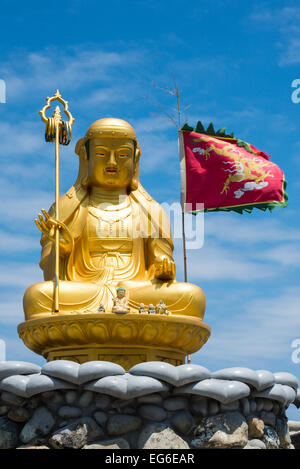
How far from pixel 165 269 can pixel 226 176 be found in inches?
96.2

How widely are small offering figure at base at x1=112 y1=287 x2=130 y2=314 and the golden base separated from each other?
9 cm

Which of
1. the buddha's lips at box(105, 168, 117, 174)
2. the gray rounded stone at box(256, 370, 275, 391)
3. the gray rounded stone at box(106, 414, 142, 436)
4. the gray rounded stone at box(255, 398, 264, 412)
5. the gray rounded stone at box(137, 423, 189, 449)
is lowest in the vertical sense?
the gray rounded stone at box(137, 423, 189, 449)

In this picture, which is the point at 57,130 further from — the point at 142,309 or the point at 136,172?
the point at 142,309

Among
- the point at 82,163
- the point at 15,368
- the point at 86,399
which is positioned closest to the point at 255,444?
the point at 86,399

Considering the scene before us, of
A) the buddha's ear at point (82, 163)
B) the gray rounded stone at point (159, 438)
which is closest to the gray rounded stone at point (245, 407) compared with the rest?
the gray rounded stone at point (159, 438)

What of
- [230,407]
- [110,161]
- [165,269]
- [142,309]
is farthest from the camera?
[110,161]

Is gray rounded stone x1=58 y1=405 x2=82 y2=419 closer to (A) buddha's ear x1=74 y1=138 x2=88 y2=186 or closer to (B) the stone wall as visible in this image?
(B) the stone wall

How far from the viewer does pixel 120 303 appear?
9.24 m

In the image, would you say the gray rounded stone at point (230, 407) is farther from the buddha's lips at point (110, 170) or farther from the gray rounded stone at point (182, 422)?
the buddha's lips at point (110, 170)

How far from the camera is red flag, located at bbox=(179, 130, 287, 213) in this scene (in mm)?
11648


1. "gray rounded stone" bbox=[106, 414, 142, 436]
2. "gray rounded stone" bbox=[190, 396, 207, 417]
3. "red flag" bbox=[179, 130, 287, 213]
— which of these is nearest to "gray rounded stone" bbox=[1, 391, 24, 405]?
"gray rounded stone" bbox=[106, 414, 142, 436]
